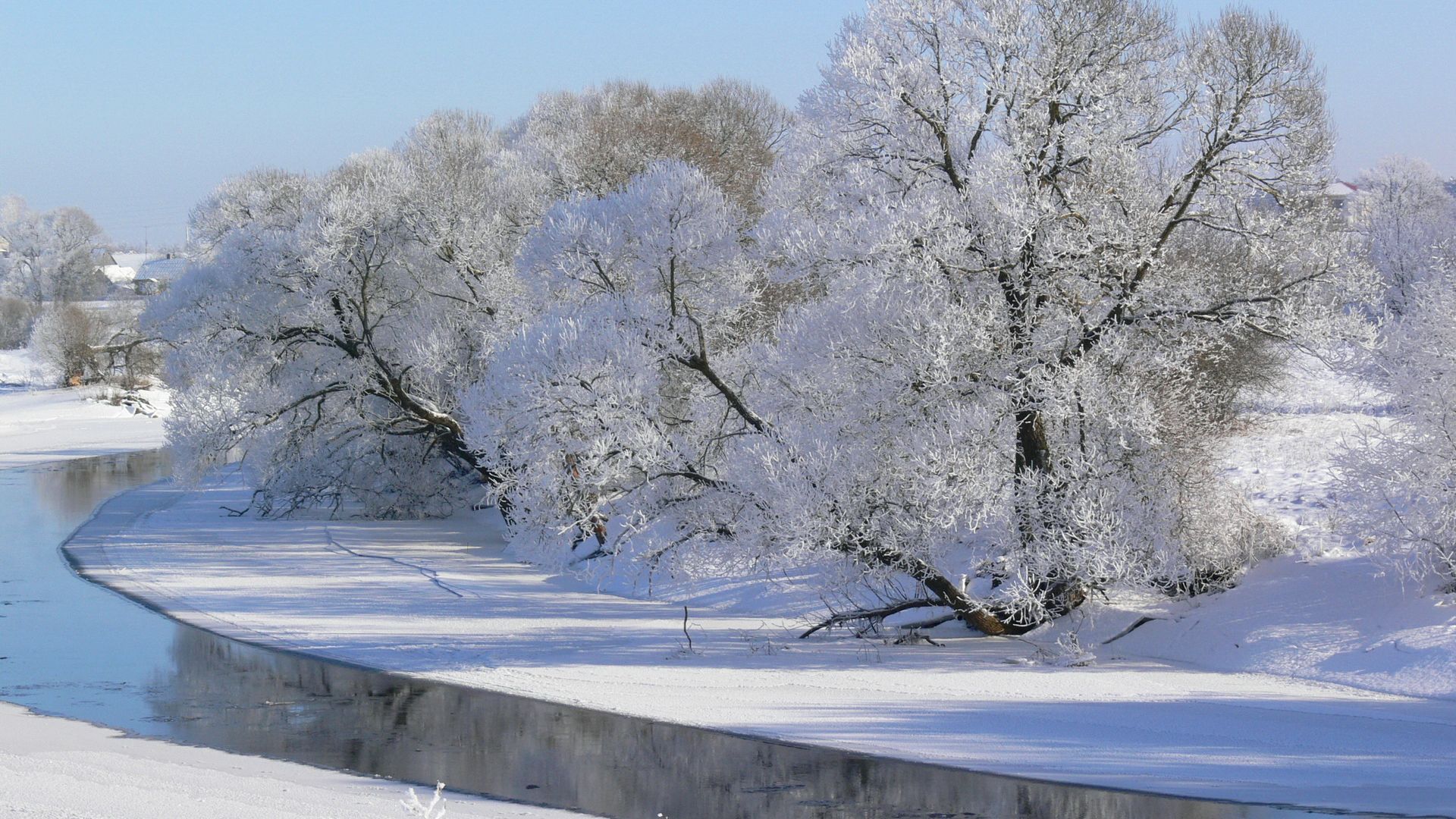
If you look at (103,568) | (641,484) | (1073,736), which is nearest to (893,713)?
(1073,736)

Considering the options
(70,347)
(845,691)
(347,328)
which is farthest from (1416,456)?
(70,347)

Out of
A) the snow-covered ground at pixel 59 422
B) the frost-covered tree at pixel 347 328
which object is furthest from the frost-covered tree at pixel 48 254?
the frost-covered tree at pixel 347 328

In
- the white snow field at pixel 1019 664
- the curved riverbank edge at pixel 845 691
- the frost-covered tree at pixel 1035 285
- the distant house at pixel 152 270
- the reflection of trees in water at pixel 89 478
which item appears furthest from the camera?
the distant house at pixel 152 270

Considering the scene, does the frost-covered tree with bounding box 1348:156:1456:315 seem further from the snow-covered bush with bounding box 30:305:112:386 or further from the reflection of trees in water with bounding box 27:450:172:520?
the snow-covered bush with bounding box 30:305:112:386

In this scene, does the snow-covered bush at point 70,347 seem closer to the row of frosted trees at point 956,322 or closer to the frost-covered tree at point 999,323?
the row of frosted trees at point 956,322

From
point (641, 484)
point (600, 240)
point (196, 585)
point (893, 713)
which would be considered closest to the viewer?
point (893, 713)

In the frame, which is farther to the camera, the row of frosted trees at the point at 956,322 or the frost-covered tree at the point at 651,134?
the frost-covered tree at the point at 651,134

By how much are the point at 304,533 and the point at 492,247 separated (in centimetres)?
641

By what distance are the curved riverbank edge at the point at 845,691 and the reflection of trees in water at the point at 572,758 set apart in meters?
0.36

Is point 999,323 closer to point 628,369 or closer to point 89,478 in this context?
point 628,369

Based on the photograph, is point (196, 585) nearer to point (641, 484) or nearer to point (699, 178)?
point (641, 484)

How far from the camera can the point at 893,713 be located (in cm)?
1223

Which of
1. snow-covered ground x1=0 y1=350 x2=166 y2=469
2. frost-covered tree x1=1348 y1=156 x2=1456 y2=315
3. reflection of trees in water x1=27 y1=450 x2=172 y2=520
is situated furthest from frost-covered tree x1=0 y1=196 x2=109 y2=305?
frost-covered tree x1=1348 y1=156 x2=1456 y2=315

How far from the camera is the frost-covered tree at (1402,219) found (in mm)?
35781
